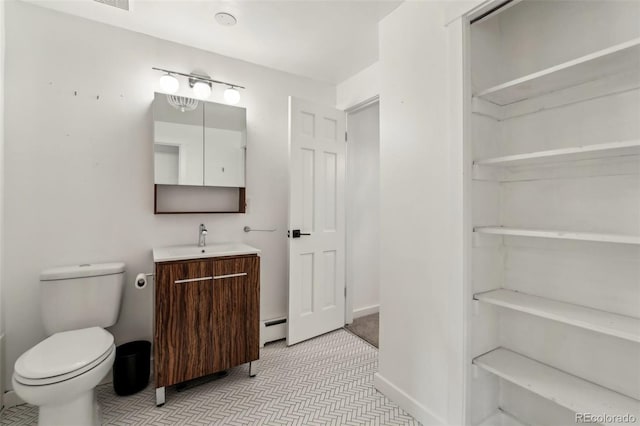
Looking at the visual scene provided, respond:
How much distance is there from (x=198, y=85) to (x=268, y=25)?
70cm

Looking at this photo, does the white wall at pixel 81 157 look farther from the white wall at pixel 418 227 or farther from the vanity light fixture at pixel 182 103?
the white wall at pixel 418 227

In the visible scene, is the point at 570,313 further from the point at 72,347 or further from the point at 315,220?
the point at 72,347

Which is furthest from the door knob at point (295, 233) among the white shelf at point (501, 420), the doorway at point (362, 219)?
the white shelf at point (501, 420)

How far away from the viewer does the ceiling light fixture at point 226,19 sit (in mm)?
1894

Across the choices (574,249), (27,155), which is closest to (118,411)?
(27,155)

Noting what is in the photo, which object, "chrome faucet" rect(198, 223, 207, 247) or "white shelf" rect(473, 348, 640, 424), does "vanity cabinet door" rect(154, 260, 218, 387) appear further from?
"white shelf" rect(473, 348, 640, 424)

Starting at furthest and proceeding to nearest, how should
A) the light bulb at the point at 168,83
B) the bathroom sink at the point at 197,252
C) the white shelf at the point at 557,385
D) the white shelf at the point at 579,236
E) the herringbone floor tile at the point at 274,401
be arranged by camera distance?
the light bulb at the point at 168,83 < the bathroom sink at the point at 197,252 < the herringbone floor tile at the point at 274,401 < the white shelf at the point at 557,385 < the white shelf at the point at 579,236

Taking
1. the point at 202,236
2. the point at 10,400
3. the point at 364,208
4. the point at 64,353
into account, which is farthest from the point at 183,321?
the point at 364,208

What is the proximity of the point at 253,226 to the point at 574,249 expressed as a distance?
84.4 inches

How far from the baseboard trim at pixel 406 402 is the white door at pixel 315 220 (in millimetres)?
839

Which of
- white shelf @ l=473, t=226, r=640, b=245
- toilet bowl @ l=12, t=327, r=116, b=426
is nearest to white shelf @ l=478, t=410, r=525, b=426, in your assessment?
white shelf @ l=473, t=226, r=640, b=245

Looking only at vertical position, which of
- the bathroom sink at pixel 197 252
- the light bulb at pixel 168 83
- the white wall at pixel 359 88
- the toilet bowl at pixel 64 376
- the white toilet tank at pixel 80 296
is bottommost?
the toilet bowl at pixel 64 376

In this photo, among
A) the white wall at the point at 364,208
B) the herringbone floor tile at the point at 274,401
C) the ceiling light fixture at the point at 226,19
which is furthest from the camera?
the white wall at the point at 364,208

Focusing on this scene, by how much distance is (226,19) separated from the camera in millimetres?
1938
